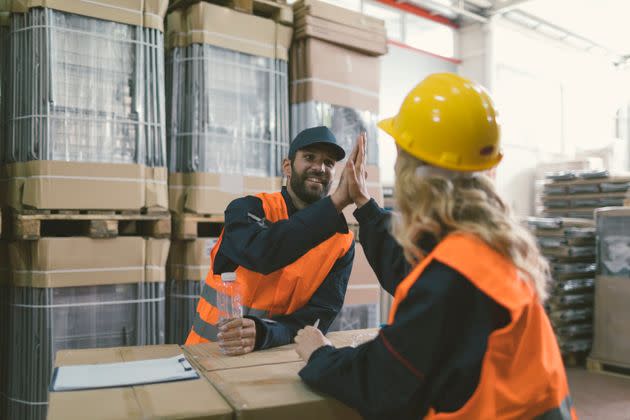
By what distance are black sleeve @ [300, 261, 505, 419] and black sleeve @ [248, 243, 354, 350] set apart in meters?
0.87

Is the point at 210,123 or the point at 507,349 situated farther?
the point at 210,123

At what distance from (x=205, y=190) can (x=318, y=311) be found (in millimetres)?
1721

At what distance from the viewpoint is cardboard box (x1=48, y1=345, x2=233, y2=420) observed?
1.45 m

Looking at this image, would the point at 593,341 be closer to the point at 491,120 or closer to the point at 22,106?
the point at 491,120

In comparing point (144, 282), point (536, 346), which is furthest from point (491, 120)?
point (144, 282)

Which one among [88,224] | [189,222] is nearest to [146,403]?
[88,224]

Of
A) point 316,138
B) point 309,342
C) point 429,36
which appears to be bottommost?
point 309,342

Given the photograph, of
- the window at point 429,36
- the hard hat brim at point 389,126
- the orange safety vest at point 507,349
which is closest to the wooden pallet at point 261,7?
the hard hat brim at point 389,126

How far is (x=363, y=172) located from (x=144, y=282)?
7.06 ft

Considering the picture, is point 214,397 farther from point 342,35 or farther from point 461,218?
point 342,35

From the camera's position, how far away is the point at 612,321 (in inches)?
224

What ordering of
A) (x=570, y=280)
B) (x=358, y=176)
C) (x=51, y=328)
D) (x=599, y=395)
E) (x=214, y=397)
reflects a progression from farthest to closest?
(x=570, y=280), (x=599, y=395), (x=51, y=328), (x=358, y=176), (x=214, y=397)

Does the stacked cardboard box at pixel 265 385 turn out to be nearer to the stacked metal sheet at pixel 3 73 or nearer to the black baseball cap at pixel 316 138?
the black baseball cap at pixel 316 138

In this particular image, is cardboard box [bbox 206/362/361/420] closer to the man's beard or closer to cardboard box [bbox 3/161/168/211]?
the man's beard
